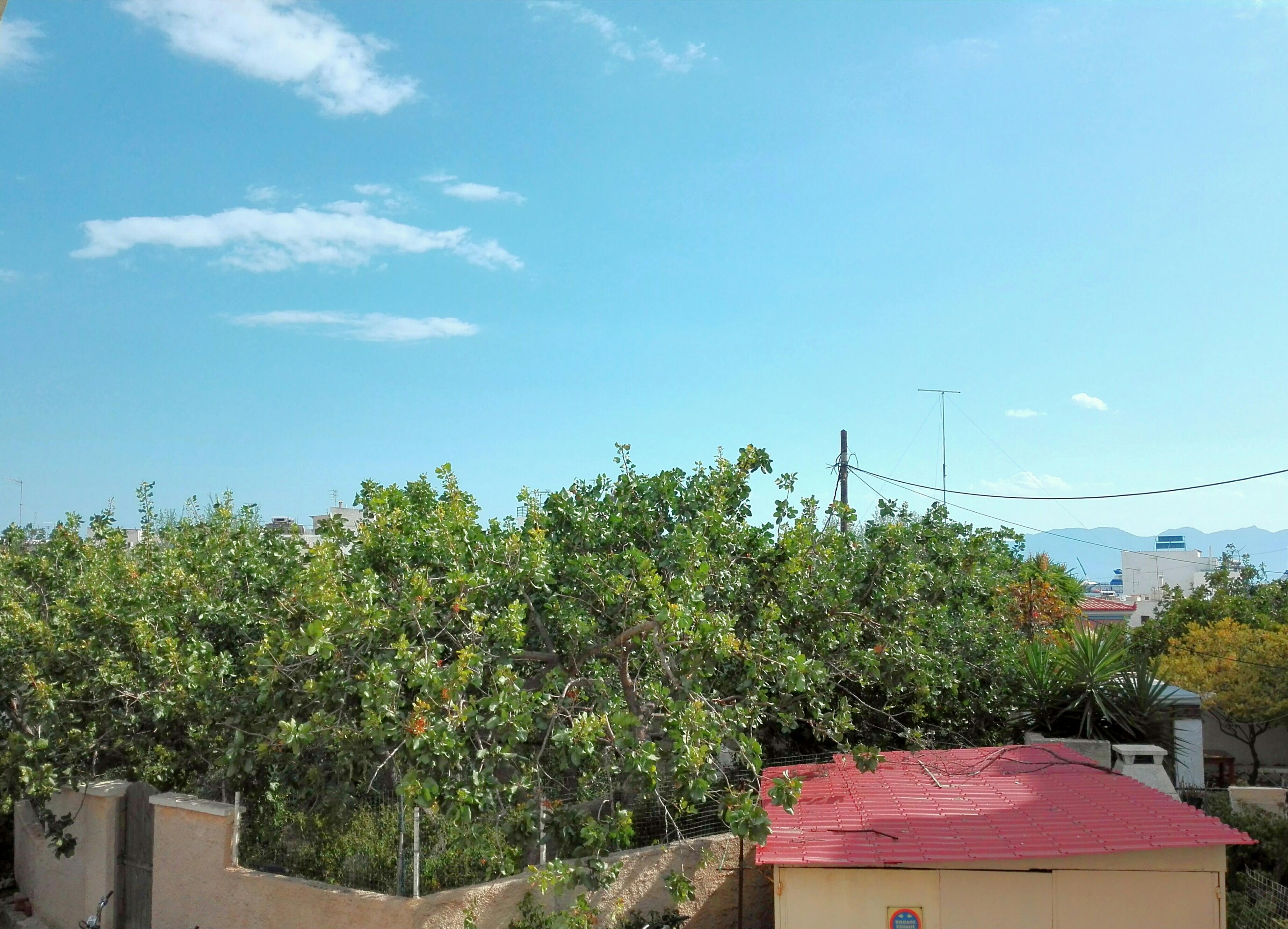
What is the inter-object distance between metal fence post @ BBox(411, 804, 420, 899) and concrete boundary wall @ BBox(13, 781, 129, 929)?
4.57 meters

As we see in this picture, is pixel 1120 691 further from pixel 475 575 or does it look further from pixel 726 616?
pixel 475 575

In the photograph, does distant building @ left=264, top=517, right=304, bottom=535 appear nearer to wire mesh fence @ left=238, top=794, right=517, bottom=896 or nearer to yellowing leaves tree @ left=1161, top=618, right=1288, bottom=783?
wire mesh fence @ left=238, top=794, right=517, bottom=896

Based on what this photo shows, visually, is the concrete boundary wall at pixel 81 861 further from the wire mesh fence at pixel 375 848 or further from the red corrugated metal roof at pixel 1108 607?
the red corrugated metal roof at pixel 1108 607

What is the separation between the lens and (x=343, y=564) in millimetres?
9656

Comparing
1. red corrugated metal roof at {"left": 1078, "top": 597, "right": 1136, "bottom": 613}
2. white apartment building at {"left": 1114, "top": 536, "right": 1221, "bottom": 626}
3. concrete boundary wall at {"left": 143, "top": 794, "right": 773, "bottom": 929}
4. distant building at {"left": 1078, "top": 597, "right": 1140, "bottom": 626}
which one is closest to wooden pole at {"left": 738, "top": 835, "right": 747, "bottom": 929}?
concrete boundary wall at {"left": 143, "top": 794, "right": 773, "bottom": 929}

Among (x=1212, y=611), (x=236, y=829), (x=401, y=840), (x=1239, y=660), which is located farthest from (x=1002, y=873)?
(x=1212, y=611)

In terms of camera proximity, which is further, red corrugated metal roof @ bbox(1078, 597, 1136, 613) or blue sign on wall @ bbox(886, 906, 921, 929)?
red corrugated metal roof @ bbox(1078, 597, 1136, 613)

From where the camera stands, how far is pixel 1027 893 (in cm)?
862

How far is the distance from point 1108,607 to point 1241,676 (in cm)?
3628

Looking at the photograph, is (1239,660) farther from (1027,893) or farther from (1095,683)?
(1027,893)

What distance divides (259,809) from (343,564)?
9.64 ft

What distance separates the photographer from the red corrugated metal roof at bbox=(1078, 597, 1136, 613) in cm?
4959

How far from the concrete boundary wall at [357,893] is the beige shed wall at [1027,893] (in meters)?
1.69

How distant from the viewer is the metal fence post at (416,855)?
884 cm
